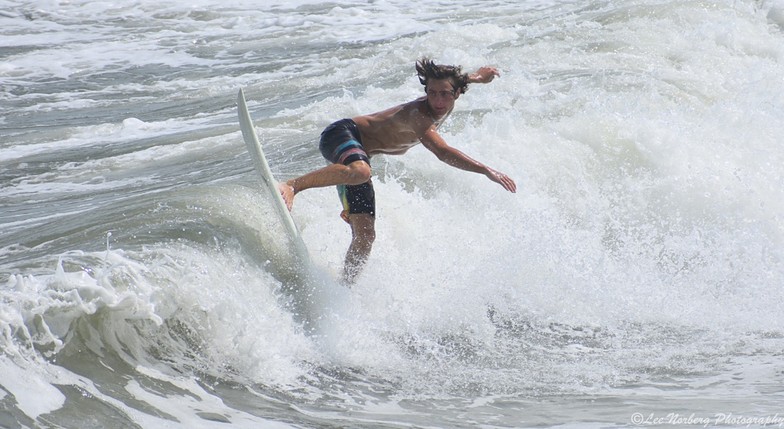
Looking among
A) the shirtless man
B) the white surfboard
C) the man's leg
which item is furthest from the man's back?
the white surfboard

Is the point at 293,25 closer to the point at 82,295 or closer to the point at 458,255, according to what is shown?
the point at 458,255

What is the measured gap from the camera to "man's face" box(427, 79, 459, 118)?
571 centimetres

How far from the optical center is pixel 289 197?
5.40 meters

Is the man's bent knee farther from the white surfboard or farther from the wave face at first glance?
the wave face

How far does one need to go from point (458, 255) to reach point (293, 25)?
12367 millimetres

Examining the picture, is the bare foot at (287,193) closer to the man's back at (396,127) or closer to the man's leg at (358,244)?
the man's leg at (358,244)

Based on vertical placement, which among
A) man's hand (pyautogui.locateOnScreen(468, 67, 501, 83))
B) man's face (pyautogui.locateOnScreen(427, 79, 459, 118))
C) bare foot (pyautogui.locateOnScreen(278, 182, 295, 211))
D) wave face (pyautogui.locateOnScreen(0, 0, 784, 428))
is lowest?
wave face (pyautogui.locateOnScreen(0, 0, 784, 428))

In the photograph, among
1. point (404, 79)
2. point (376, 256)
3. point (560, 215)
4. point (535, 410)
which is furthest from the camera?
point (404, 79)

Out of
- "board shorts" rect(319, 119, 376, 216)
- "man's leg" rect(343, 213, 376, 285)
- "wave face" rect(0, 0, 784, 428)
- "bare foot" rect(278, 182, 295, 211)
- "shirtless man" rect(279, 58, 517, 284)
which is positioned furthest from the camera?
"man's leg" rect(343, 213, 376, 285)

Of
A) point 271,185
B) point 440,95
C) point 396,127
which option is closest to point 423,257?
point 396,127

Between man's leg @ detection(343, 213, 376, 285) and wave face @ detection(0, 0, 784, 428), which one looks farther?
man's leg @ detection(343, 213, 376, 285)

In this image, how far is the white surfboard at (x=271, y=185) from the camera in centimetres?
562

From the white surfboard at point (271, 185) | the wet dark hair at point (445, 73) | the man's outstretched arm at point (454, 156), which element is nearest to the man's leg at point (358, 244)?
the white surfboard at point (271, 185)

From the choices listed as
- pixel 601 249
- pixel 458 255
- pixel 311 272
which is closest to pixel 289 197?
pixel 311 272
